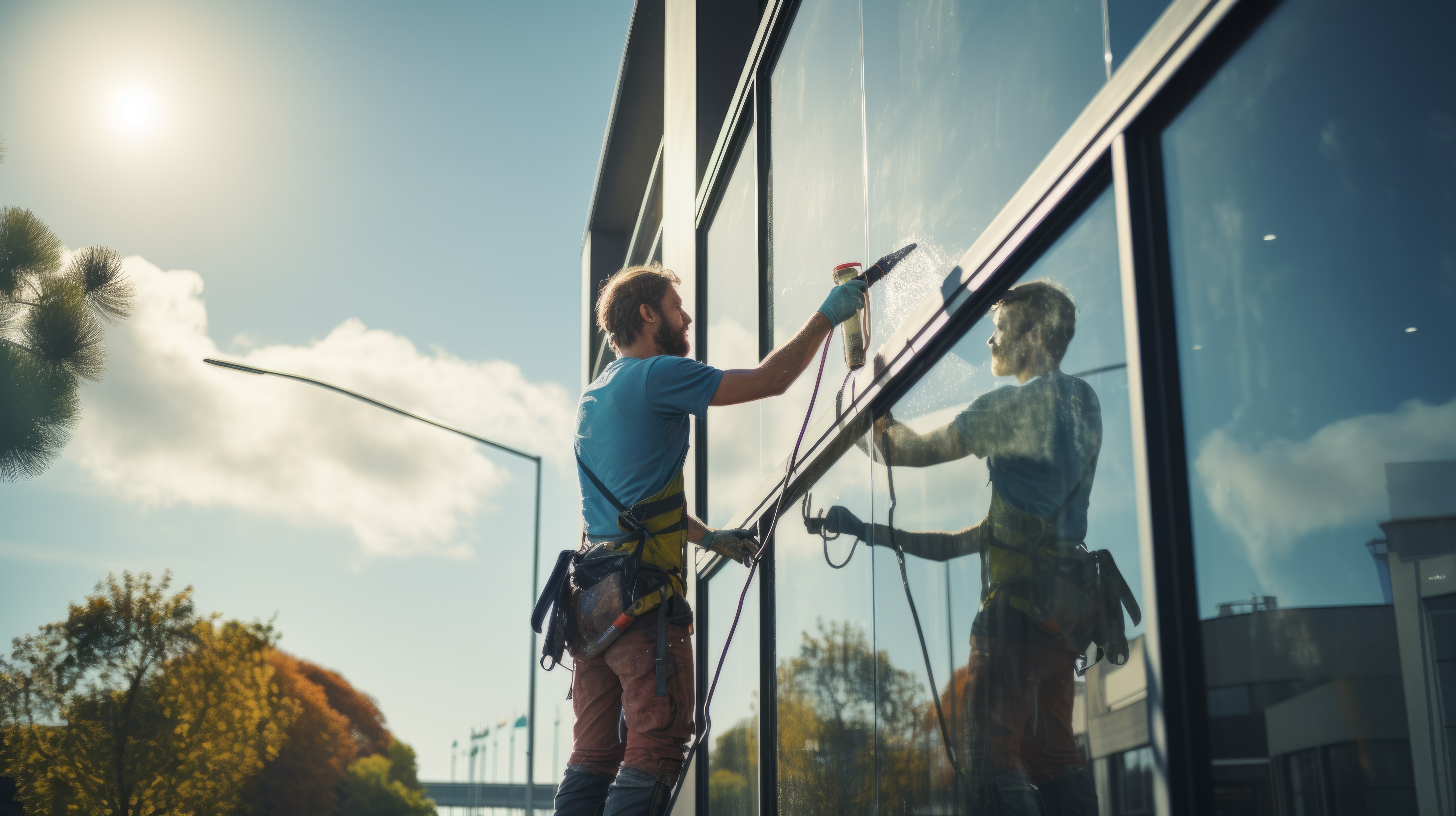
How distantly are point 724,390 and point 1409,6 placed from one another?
2.21 m

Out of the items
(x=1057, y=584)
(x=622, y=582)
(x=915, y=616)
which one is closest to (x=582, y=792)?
(x=622, y=582)

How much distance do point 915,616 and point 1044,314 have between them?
37.4 inches

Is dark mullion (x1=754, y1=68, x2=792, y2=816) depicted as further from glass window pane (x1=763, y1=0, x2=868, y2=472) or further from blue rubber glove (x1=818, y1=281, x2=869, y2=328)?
blue rubber glove (x1=818, y1=281, x2=869, y2=328)

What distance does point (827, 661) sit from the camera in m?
3.48

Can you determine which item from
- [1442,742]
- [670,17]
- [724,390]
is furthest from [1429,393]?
[670,17]

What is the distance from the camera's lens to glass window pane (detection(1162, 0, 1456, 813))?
43.3 inches

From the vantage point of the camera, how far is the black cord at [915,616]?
7.67 ft

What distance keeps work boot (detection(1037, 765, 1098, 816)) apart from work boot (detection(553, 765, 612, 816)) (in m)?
1.91

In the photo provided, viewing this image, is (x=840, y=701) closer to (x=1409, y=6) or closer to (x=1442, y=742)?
(x=1442, y=742)

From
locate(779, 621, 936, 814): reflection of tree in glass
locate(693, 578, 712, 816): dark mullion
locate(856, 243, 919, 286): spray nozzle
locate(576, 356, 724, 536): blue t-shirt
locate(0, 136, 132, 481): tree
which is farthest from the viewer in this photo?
locate(0, 136, 132, 481): tree

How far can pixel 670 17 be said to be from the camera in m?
7.16

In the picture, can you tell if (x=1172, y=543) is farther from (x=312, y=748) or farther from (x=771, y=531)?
(x=312, y=748)

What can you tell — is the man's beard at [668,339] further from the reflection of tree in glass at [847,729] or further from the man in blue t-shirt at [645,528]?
the reflection of tree in glass at [847,729]

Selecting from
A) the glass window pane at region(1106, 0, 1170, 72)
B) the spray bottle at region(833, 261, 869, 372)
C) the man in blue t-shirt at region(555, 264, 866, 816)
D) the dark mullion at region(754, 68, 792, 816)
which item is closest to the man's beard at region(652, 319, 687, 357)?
the man in blue t-shirt at region(555, 264, 866, 816)
